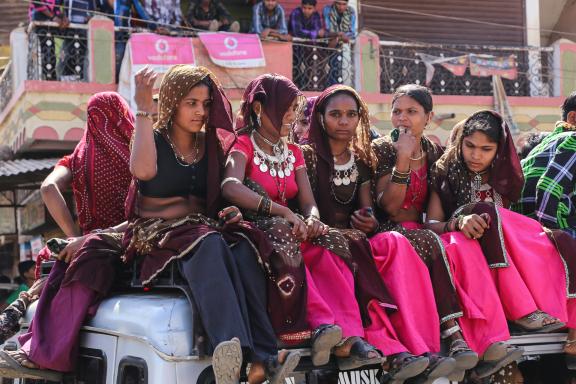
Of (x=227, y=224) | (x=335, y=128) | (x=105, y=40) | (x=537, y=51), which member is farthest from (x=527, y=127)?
(x=227, y=224)

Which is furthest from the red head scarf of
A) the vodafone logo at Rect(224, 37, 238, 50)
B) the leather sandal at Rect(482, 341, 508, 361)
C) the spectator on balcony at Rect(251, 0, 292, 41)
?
the spectator on balcony at Rect(251, 0, 292, 41)

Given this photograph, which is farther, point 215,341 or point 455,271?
point 455,271

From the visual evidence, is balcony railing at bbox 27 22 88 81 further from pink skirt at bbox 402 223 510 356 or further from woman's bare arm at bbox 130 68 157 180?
pink skirt at bbox 402 223 510 356

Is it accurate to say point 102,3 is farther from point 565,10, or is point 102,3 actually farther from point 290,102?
point 565,10

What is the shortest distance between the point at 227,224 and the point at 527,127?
11.2 metres

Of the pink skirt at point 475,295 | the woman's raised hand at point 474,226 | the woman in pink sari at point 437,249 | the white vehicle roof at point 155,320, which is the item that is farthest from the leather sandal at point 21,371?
the woman's raised hand at point 474,226

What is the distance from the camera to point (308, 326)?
11.5ft

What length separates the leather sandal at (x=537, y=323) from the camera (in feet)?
13.6

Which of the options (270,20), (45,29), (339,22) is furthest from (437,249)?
(339,22)

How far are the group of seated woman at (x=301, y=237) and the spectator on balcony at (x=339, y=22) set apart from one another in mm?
8384

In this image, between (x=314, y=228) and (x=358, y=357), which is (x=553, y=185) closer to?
(x=314, y=228)

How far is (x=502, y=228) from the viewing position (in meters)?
4.27

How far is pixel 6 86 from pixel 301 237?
33.8 feet

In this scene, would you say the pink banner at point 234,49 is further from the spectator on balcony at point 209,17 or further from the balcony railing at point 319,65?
the balcony railing at point 319,65
